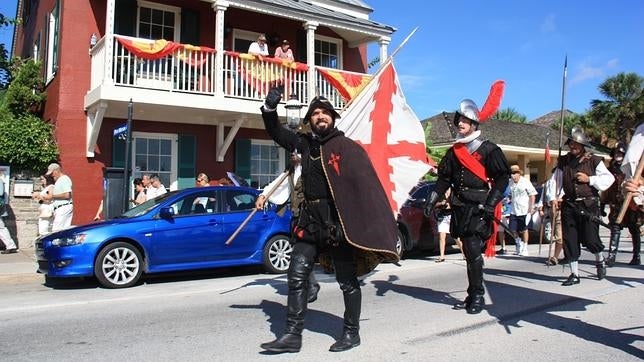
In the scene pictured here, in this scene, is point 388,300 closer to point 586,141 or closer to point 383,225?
point 383,225

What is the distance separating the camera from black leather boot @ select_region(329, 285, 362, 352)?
15.7 feet

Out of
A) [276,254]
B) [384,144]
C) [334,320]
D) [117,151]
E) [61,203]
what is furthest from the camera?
[117,151]

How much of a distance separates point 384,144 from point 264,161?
9541 millimetres

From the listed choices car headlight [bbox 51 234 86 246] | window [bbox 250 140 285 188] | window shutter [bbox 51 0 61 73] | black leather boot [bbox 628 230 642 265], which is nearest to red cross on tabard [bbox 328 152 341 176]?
car headlight [bbox 51 234 86 246]

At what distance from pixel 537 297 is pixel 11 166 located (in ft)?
37.3

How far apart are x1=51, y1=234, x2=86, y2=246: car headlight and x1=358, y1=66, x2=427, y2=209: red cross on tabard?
14.2ft

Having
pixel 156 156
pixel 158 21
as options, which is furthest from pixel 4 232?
pixel 158 21

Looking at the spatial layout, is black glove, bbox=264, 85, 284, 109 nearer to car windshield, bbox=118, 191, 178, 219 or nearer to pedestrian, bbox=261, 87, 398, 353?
pedestrian, bbox=261, 87, 398, 353

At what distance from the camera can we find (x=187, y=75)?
1441 cm

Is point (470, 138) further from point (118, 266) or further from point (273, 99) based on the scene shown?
point (118, 266)

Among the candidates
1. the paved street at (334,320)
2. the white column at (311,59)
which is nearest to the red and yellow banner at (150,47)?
the white column at (311,59)

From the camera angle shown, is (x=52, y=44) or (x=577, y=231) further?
(x=52, y=44)

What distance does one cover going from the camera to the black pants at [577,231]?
7879 millimetres

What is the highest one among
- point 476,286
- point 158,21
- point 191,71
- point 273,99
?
point 158,21
